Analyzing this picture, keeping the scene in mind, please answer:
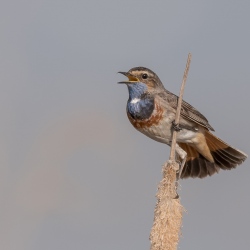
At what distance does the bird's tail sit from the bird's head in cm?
94

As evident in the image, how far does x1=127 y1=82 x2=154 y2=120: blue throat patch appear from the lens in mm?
8242

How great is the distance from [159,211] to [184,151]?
3839 millimetres

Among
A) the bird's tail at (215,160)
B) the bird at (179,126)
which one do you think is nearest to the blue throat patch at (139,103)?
the bird at (179,126)

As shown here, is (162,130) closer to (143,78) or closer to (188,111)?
(188,111)

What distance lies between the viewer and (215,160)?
8.98m

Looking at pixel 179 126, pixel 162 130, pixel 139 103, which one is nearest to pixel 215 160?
pixel 179 126

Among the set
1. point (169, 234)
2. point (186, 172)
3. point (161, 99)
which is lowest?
point (169, 234)

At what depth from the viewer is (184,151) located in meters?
8.94

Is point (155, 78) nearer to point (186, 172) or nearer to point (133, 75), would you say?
point (133, 75)

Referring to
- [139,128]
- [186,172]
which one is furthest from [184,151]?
[139,128]

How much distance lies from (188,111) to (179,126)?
235 millimetres

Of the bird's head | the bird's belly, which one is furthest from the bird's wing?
the bird's belly

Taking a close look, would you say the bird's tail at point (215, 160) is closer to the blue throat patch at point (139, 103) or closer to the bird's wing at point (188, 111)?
the bird's wing at point (188, 111)

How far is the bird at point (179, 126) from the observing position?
823 centimetres
